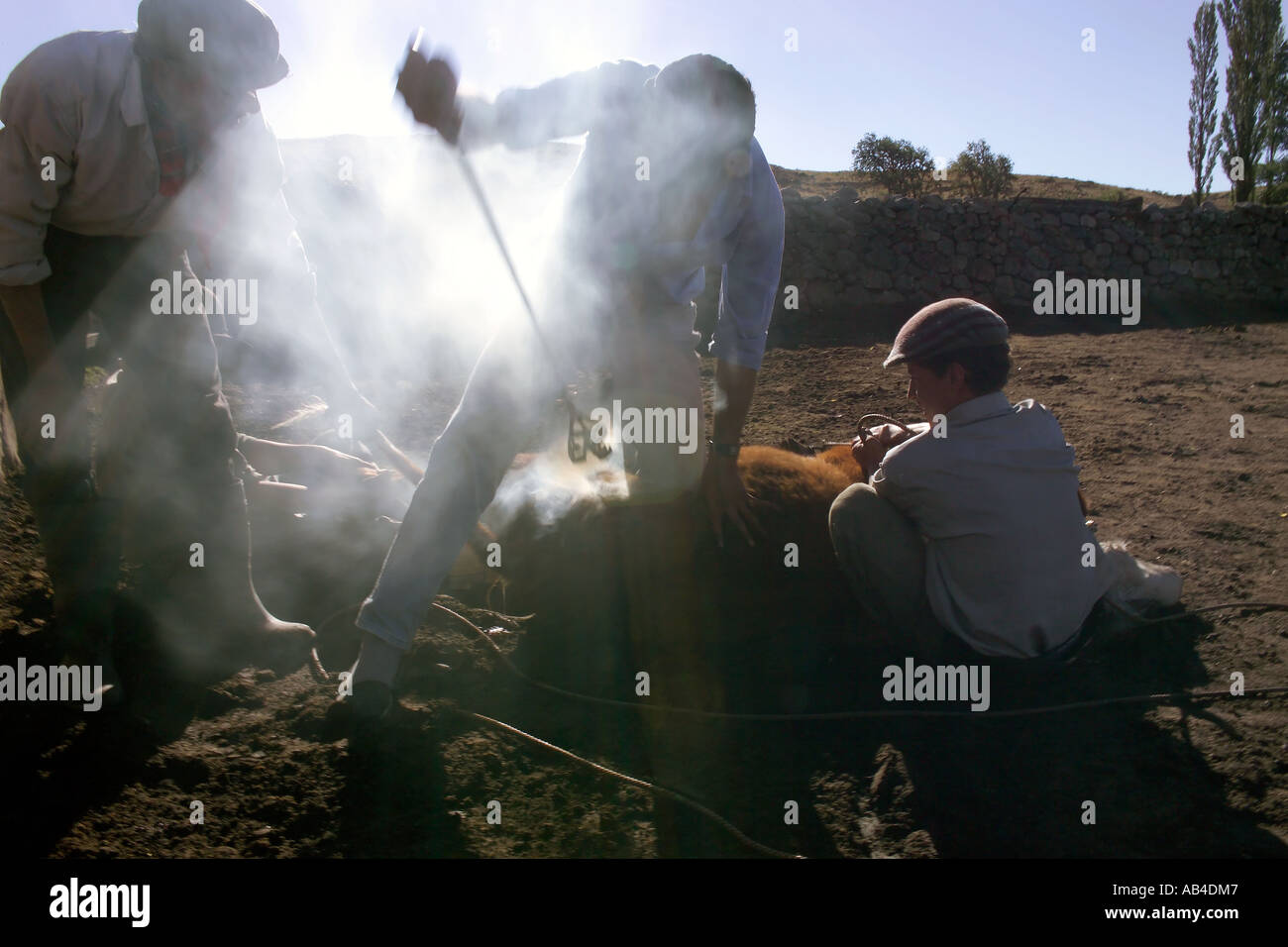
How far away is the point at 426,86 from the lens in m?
2.73

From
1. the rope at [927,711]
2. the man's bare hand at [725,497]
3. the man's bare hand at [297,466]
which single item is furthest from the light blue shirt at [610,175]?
the man's bare hand at [297,466]

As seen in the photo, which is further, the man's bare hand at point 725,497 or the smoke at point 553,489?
the smoke at point 553,489

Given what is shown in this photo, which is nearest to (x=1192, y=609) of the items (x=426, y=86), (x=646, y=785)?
(x=646, y=785)

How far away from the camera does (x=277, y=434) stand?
5316mm

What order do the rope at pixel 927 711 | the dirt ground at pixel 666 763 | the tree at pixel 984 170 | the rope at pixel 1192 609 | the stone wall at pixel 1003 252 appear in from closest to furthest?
the dirt ground at pixel 666 763 → the rope at pixel 927 711 → the rope at pixel 1192 609 → the stone wall at pixel 1003 252 → the tree at pixel 984 170

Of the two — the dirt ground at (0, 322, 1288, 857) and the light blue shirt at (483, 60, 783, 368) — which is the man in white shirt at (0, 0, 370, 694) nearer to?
the dirt ground at (0, 322, 1288, 857)

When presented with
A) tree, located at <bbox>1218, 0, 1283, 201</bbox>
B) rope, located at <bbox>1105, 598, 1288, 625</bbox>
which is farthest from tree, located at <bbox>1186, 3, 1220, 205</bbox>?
rope, located at <bbox>1105, 598, 1288, 625</bbox>

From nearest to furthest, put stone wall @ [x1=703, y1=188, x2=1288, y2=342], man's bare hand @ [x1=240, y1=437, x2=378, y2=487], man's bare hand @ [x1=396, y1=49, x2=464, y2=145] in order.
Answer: man's bare hand @ [x1=396, y1=49, x2=464, y2=145]
man's bare hand @ [x1=240, y1=437, x2=378, y2=487]
stone wall @ [x1=703, y1=188, x2=1288, y2=342]

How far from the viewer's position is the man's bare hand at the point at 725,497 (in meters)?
3.43

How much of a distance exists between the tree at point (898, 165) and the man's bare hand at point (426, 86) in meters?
18.8

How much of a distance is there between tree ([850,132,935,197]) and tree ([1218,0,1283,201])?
7049 mm

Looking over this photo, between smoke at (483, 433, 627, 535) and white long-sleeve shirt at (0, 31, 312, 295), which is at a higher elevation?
white long-sleeve shirt at (0, 31, 312, 295)

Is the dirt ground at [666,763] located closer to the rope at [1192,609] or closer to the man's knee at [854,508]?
the rope at [1192,609]

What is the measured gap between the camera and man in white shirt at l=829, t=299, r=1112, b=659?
2.95m
